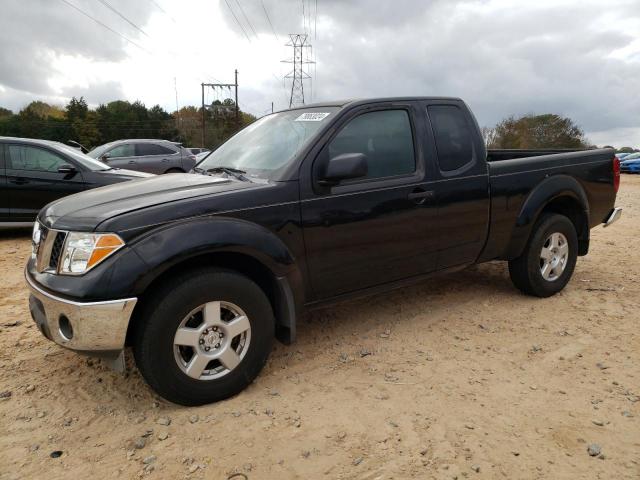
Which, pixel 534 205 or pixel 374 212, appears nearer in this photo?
pixel 374 212

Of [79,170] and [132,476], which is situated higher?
[79,170]

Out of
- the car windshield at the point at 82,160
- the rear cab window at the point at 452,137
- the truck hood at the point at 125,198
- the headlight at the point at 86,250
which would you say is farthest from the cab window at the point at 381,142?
the car windshield at the point at 82,160

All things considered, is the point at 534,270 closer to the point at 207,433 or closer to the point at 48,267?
the point at 207,433

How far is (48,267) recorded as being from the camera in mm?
2781

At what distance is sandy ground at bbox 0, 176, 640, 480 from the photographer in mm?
2389

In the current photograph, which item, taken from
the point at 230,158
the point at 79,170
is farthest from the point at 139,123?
the point at 230,158

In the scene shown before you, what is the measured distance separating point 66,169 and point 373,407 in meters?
Result: 6.35

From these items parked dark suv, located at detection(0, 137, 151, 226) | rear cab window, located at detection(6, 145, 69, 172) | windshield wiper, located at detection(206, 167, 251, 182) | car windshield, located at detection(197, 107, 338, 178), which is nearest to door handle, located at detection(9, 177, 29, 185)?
parked dark suv, located at detection(0, 137, 151, 226)

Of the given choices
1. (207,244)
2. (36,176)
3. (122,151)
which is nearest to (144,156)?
(122,151)

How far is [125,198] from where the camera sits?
9.75 ft

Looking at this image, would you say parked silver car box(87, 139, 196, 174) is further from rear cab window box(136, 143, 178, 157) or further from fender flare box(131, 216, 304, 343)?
fender flare box(131, 216, 304, 343)

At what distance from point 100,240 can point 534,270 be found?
3686 mm

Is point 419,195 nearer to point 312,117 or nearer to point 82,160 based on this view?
point 312,117

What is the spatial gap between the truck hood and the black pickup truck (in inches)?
0.6
